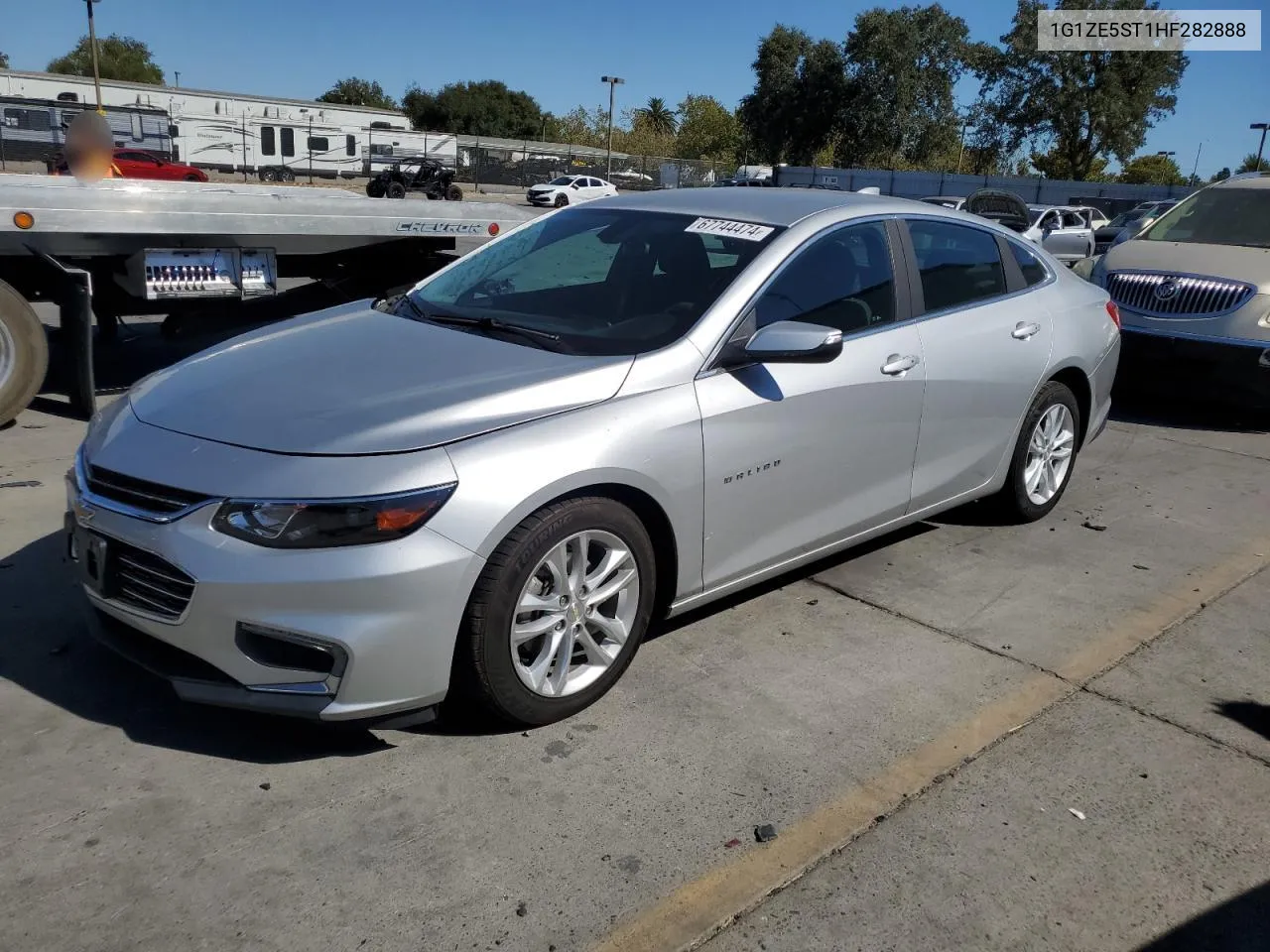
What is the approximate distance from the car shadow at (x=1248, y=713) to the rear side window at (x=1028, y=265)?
88.7 inches

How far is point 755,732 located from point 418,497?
1323 mm

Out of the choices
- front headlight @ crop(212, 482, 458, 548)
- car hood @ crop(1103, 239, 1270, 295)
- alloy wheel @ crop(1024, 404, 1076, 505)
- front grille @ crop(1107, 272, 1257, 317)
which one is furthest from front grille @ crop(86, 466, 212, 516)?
car hood @ crop(1103, 239, 1270, 295)

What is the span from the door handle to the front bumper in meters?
1.99

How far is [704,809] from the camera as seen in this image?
296 cm

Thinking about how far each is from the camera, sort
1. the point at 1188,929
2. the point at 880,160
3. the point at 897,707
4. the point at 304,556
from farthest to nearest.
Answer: the point at 880,160, the point at 897,707, the point at 304,556, the point at 1188,929

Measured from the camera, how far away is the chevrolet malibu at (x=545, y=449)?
2844 millimetres

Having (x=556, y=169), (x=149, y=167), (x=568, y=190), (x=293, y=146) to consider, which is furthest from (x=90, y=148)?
(x=556, y=169)

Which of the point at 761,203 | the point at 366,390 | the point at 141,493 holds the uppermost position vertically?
the point at 761,203

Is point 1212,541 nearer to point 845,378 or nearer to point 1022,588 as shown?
point 1022,588

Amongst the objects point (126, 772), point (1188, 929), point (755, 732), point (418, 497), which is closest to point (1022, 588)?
point (755, 732)

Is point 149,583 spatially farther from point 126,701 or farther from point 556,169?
point 556,169

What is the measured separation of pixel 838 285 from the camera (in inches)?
163

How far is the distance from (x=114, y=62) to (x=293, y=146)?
155ft

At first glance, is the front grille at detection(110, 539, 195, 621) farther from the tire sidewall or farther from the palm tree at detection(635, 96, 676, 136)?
the palm tree at detection(635, 96, 676, 136)
